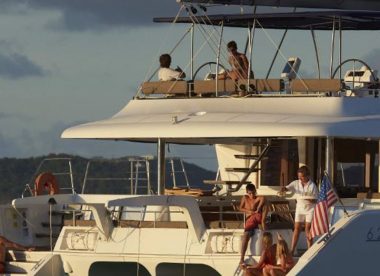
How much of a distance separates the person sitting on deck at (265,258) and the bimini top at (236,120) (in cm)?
174

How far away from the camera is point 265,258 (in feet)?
79.3

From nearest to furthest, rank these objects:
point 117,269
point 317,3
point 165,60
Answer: point 117,269 < point 165,60 < point 317,3

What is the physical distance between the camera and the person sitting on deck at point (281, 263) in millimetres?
23922

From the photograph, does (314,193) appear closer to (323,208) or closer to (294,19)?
(323,208)

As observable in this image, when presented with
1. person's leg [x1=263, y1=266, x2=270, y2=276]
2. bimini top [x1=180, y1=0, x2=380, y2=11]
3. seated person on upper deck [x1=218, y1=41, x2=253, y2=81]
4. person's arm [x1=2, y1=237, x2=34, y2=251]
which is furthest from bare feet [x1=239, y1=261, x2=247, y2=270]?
bimini top [x1=180, y1=0, x2=380, y2=11]

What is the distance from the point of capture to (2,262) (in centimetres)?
2658

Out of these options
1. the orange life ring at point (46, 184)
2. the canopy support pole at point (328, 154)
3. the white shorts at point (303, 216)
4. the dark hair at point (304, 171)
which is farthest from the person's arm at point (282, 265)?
the orange life ring at point (46, 184)

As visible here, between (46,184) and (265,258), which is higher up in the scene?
(46,184)

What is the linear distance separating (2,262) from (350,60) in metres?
6.59

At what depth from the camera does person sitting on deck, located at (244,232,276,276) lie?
2412 cm

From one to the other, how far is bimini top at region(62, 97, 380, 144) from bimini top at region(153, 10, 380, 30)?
58.6 inches

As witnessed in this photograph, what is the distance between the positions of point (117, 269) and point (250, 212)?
7.61 ft

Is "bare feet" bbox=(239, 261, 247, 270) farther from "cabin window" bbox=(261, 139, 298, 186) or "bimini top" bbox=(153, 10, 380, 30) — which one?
"bimini top" bbox=(153, 10, 380, 30)

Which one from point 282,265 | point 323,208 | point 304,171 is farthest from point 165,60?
point 282,265
